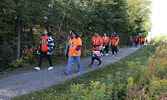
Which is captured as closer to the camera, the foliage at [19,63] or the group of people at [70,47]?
the group of people at [70,47]

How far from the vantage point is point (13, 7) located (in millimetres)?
6535

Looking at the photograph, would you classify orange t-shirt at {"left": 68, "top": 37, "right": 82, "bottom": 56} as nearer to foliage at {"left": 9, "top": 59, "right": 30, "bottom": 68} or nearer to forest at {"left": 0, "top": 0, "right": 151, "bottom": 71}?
forest at {"left": 0, "top": 0, "right": 151, "bottom": 71}

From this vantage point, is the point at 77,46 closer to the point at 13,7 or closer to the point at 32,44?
the point at 13,7

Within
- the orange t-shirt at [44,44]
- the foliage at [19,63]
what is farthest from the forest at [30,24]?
the orange t-shirt at [44,44]

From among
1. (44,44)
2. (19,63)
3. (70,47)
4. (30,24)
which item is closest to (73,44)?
(70,47)

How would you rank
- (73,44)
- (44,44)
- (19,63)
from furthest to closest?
1. (19,63)
2. (44,44)
3. (73,44)

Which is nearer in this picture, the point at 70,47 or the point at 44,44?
the point at 70,47

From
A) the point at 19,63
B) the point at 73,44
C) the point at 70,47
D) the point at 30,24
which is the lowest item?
the point at 19,63

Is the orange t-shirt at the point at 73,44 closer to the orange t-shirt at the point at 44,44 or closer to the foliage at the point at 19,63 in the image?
the orange t-shirt at the point at 44,44

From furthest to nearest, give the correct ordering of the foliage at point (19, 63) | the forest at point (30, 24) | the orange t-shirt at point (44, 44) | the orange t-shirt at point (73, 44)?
1. the foliage at point (19, 63)
2. the forest at point (30, 24)
3. the orange t-shirt at point (44, 44)
4. the orange t-shirt at point (73, 44)

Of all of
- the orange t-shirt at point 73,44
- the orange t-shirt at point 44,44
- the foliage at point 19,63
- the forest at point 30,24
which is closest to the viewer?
the orange t-shirt at point 73,44

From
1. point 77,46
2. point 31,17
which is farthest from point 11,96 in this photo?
point 31,17

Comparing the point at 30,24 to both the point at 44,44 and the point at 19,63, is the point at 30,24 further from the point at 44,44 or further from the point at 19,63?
the point at 19,63

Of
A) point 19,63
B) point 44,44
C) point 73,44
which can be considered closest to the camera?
point 73,44
